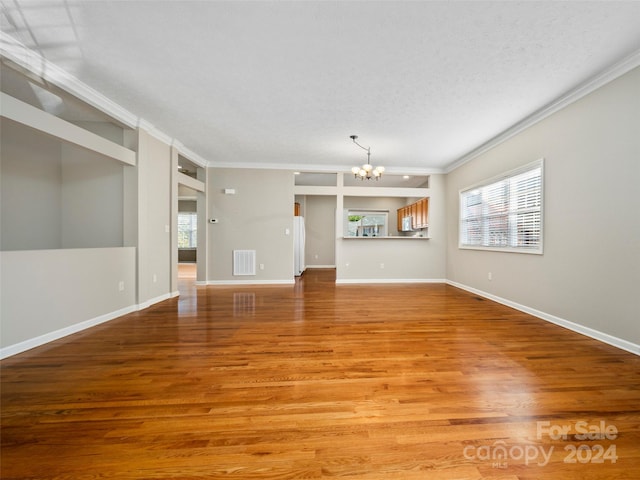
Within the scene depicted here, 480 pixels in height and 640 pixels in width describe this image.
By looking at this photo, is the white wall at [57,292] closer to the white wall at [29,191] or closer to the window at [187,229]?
the white wall at [29,191]

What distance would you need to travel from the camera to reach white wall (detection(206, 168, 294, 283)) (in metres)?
5.74

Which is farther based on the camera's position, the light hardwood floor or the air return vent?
the air return vent

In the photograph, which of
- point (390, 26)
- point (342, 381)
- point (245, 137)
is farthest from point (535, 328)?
point (245, 137)

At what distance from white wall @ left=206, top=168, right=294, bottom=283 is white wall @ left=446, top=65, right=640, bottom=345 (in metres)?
4.35

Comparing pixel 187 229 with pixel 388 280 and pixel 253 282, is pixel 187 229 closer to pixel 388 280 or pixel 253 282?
pixel 253 282

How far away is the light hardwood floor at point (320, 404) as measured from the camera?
1.15 metres

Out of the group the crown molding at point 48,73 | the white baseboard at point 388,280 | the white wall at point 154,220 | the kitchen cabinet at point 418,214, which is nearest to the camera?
the crown molding at point 48,73

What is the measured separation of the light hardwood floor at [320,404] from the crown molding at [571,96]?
265 cm

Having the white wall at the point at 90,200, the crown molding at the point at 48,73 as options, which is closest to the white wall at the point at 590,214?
the crown molding at the point at 48,73

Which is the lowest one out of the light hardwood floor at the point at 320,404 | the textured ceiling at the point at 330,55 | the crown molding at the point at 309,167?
the light hardwood floor at the point at 320,404

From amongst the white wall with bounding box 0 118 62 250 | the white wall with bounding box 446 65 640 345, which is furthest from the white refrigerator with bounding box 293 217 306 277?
the white wall with bounding box 446 65 640 345

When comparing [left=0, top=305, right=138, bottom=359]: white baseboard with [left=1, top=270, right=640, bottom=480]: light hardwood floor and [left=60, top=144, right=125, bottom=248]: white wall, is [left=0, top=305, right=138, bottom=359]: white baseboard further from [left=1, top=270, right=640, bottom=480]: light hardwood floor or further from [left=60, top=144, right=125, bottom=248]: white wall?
[left=60, top=144, right=125, bottom=248]: white wall

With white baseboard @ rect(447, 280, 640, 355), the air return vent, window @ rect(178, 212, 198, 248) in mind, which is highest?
window @ rect(178, 212, 198, 248)

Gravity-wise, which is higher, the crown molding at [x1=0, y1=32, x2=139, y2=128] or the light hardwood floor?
the crown molding at [x1=0, y1=32, x2=139, y2=128]
